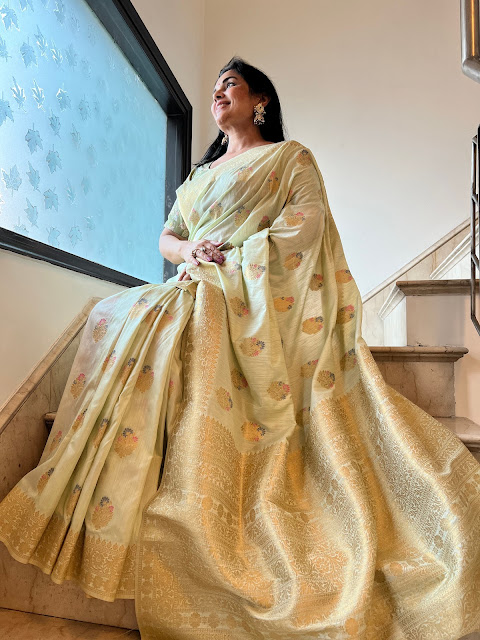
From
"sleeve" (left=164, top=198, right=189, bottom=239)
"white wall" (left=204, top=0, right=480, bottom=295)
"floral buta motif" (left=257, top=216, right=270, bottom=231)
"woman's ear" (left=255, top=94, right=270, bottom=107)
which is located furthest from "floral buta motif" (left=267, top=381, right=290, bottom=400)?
"white wall" (left=204, top=0, right=480, bottom=295)

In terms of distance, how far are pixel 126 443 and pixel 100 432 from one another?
61 mm

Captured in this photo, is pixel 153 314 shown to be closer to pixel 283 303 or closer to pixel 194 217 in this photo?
pixel 283 303

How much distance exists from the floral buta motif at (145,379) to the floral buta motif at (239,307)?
28cm

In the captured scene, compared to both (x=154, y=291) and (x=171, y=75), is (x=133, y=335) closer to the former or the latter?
(x=154, y=291)

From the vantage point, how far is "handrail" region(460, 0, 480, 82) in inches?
44.7

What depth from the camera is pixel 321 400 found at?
3.71 ft

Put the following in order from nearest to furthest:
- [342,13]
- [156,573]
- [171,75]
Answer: [156,573] < [171,75] < [342,13]

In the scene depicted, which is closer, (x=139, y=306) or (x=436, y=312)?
(x=139, y=306)

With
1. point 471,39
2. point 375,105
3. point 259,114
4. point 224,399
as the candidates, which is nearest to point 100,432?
point 224,399

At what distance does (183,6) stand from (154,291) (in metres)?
2.19

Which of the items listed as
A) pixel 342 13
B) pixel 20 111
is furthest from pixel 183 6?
pixel 20 111

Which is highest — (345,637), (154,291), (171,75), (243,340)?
(171,75)

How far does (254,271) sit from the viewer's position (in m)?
1.30

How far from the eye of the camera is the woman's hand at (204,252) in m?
1.41
